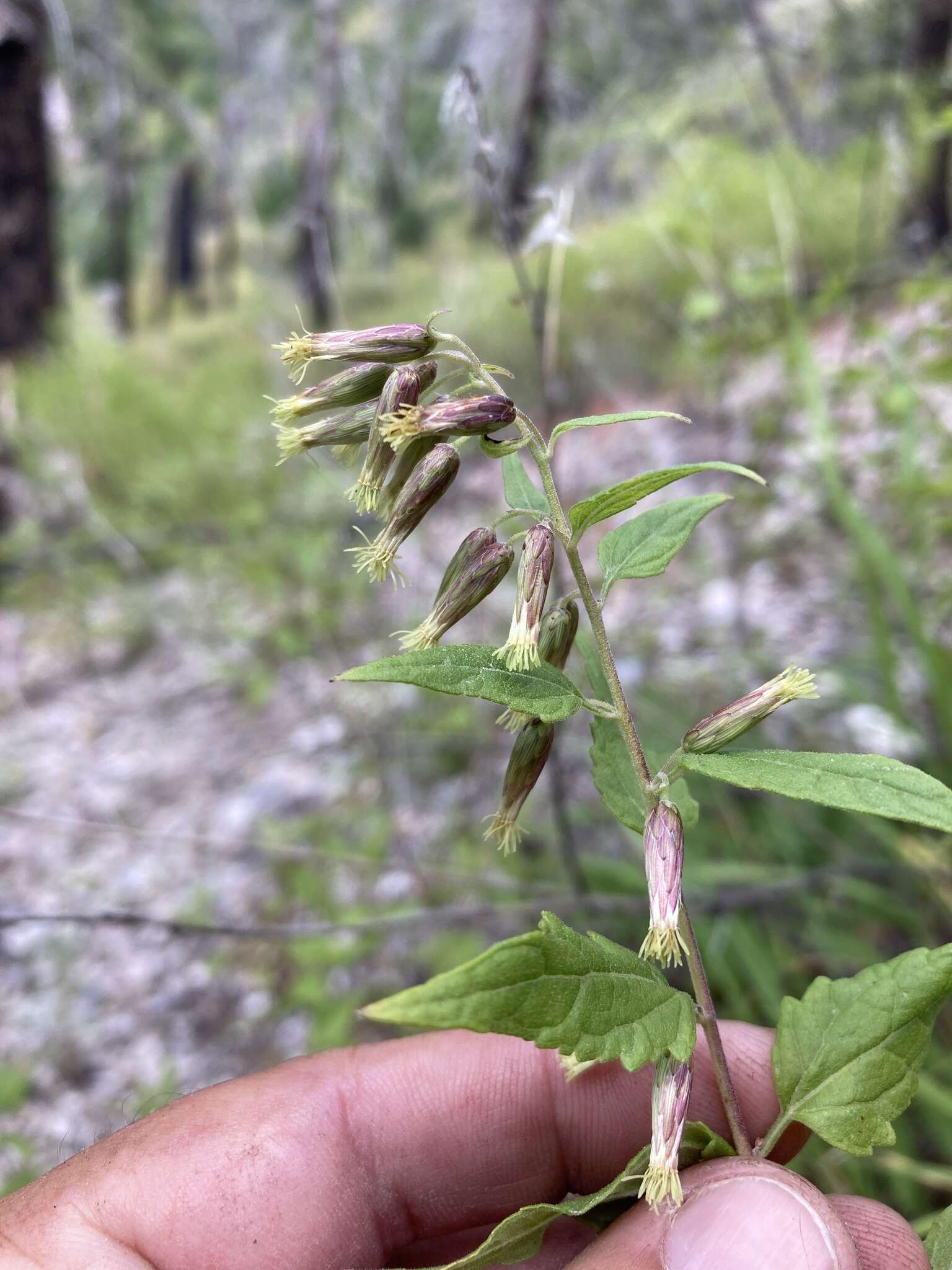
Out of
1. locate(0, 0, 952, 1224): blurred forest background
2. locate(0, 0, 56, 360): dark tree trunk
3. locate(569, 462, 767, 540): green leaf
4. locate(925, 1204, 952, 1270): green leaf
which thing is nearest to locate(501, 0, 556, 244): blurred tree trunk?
locate(0, 0, 952, 1224): blurred forest background

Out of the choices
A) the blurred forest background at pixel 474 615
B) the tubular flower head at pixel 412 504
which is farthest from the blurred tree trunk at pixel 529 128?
the tubular flower head at pixel 412 504

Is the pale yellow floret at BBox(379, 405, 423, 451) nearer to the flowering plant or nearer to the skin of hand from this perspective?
the flowering plant

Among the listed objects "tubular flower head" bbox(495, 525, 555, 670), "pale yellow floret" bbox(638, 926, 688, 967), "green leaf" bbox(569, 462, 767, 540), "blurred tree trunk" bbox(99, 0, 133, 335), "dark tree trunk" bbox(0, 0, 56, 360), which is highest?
"blurred tree trunk" bbox(99, 0, 133, 335)

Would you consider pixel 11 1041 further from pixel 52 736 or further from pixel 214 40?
pixel 214 40

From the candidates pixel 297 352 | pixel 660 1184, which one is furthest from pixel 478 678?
pixel 660 1184

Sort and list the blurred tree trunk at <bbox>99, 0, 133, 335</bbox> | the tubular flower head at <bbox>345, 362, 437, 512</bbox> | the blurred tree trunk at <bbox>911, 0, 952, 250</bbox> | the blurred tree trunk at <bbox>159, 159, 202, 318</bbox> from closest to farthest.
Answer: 1. the tubular flower head at <bbox>345, 362, 437, 512</bbox>
2. the blurred tree trunk at <bbox>911, 0, 952, 250</bbox>
3. the blurred tree trunk at <bbox>99, 0, 133, 335</bbox>
4. the blurred tree trunk at <bbox>159, 159, 202, 318</bbox>

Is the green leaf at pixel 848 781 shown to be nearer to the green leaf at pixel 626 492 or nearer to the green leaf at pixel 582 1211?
the green leaf at pixel 626 492
